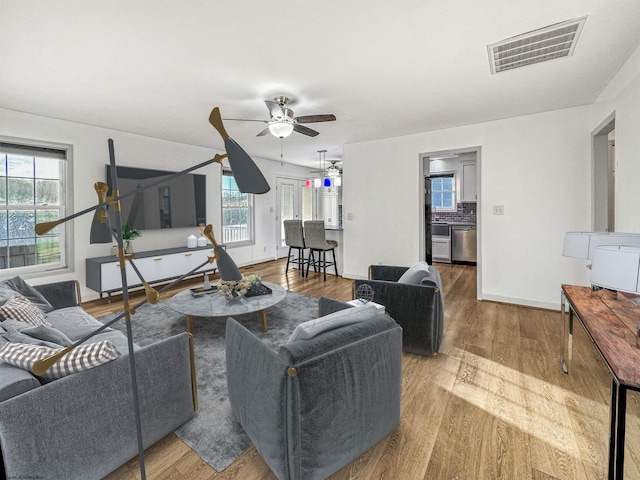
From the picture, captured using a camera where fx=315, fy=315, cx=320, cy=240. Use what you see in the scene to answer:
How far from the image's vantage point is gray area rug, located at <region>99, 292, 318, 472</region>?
66.2 inches

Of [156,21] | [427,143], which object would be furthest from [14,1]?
[427,143]

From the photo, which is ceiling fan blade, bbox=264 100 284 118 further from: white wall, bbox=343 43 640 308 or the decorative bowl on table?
white wall, bbox=343 43 640 308

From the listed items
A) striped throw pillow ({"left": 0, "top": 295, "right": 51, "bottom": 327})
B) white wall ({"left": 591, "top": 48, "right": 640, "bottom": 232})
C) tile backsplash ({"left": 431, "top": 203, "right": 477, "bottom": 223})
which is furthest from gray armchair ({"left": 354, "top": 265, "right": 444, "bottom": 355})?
tile backsplash ({"left": 431, "top": 203, "right": 477, "bottom": 223})

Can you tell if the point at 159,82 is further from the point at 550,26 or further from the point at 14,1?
the point at 550,26

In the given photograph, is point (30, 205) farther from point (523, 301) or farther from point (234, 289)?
point (523, 301)

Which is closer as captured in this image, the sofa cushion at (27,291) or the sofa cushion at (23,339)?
the sofa cushion at (23,339)

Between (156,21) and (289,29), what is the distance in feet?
2.70

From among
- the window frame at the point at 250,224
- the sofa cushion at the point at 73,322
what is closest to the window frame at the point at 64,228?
the sofa cushion at the point at 73,322

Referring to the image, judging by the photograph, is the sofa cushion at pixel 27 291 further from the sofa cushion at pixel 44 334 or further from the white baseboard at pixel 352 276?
the white baseboard at pixel 352 276

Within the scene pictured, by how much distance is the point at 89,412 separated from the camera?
1354 mm

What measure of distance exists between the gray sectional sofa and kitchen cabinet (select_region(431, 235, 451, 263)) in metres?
6.35

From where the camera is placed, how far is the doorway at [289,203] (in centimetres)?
775

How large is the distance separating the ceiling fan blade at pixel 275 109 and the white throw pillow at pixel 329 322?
206 centimetres

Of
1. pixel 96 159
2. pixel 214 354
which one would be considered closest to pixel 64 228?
pixel 96 159
